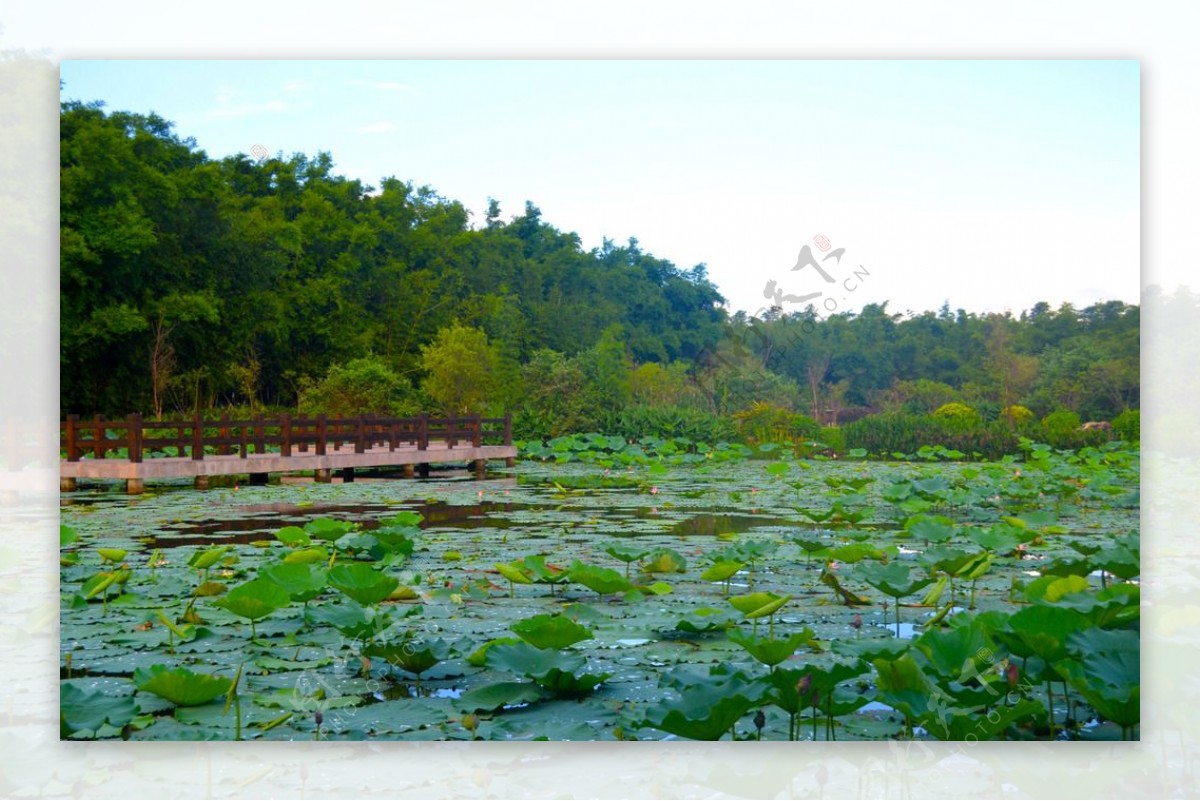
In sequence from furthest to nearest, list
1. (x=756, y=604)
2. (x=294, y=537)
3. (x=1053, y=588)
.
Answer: (x=294, y=537) → (x=1053, y=588) → (x=756, y=604)

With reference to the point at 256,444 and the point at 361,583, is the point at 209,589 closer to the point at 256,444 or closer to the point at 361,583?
the point at 361,583

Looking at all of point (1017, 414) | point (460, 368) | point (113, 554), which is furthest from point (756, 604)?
point (113, 554)

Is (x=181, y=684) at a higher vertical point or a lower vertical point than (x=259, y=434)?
lower

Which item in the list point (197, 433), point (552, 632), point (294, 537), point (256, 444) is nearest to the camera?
point (552, 632)

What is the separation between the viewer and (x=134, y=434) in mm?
5047

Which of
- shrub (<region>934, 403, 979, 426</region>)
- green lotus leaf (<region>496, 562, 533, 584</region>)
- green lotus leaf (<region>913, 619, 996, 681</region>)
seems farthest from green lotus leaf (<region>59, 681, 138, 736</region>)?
shrub (<region>934, 403, 979, 426</region>)

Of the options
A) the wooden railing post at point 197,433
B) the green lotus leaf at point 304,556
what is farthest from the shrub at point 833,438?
Result: the wooden railing post at point 197,433

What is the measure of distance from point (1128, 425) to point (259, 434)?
4003 millimetres

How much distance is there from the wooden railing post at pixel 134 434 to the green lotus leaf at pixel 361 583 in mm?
2004

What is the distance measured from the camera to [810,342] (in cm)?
441

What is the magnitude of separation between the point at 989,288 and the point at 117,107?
3.30 m

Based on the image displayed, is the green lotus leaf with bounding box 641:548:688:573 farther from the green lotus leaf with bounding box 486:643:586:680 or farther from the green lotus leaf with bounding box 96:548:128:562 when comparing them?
the green lotus leaf with bounding box 96:548:128:562

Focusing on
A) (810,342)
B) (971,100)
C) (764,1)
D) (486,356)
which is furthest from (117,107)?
(971,100)

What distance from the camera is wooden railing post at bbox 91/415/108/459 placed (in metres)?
4.66
